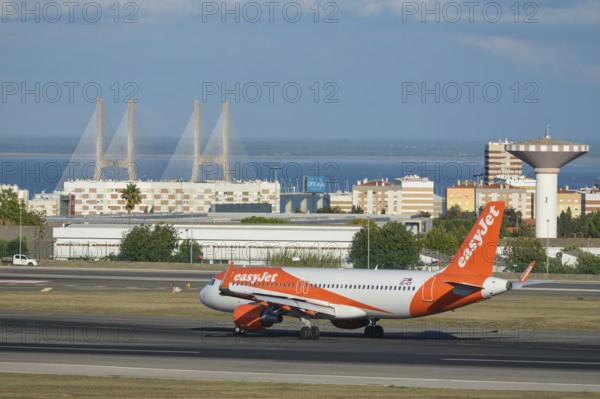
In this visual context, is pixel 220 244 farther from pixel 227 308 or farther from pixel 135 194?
pixel 227 308

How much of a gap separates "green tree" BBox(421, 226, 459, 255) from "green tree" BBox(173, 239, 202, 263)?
40.3 metres

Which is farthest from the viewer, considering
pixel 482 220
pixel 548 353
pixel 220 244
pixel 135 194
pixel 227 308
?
pixel 135 194

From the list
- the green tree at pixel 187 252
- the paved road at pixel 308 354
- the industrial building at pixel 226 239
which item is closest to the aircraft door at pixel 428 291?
the paved road at pixel 308 354

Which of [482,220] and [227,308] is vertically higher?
[482,220]

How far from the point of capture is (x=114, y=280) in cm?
9688

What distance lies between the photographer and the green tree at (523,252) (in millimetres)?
123625

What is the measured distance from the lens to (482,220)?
54969 mm

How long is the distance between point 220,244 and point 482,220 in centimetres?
8209

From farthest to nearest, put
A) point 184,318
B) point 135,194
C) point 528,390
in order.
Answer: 1. point 135,194
2. point 184,318
3. point 528,390

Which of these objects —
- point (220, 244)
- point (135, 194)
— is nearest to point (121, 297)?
point (220, 244)

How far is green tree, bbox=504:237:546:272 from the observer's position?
124m

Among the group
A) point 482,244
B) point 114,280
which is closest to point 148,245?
point 114,280

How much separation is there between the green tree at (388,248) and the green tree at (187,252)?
675 inches

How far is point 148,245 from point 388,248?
1034 inches
